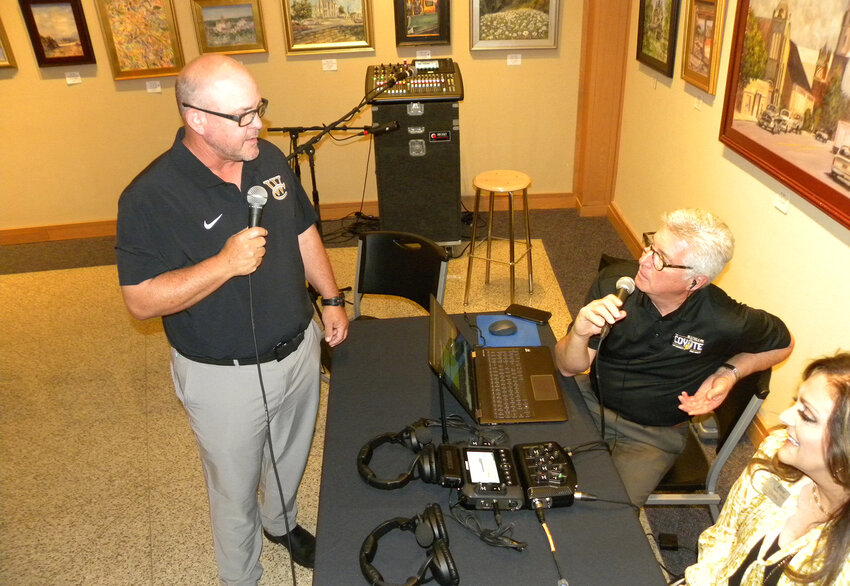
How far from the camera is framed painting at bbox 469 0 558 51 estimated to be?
4.55 meters

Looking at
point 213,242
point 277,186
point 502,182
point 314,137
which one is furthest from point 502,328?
point 314,137

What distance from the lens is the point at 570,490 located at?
1484 mm

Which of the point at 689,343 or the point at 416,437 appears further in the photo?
the point at 689,343

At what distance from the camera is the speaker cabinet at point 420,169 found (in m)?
4.18

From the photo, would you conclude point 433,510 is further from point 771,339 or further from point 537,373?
point 771,339

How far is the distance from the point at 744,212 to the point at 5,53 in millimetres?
4864

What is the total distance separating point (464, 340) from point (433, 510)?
64 cm

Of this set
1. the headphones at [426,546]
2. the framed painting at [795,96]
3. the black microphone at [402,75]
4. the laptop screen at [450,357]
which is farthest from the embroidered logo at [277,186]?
the black microphone at [402,75]

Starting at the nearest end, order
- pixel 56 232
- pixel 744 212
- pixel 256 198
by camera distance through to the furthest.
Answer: pixel 256 198 < pixel 744 212 < pixel 56 232

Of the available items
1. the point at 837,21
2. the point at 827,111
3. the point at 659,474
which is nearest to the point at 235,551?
the point at 659,474

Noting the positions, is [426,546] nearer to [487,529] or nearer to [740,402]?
[487,529]

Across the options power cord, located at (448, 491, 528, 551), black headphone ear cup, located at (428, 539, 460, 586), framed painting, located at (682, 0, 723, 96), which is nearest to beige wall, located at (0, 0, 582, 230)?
framed painting, located at (682, 0, 723, 96)

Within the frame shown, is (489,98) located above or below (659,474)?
above

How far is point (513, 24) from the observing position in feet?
15.1
